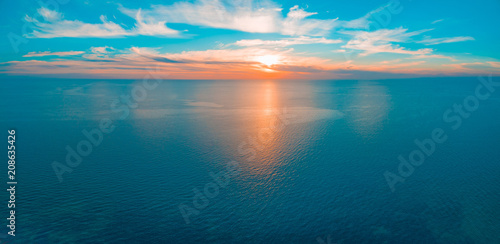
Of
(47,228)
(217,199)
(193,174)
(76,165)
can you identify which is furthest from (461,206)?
(76,165)

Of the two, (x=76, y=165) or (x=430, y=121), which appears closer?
(x=76, y=165)

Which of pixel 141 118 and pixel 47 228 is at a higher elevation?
pixel 141 118

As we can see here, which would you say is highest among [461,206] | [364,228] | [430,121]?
[430,121]

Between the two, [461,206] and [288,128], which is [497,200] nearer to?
[461,206]

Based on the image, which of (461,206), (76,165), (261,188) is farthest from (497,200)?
(76,165)

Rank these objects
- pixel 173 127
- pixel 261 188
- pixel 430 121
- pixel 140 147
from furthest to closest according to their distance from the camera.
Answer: pixel 430 121, pixel 173 127, pixel 140 147, pixel 261 188

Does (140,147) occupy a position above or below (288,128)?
below

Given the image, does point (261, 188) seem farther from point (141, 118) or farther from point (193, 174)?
point (141, 118)

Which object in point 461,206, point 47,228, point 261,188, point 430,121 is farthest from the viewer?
point 430,121

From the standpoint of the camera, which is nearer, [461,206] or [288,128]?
[461,206]
